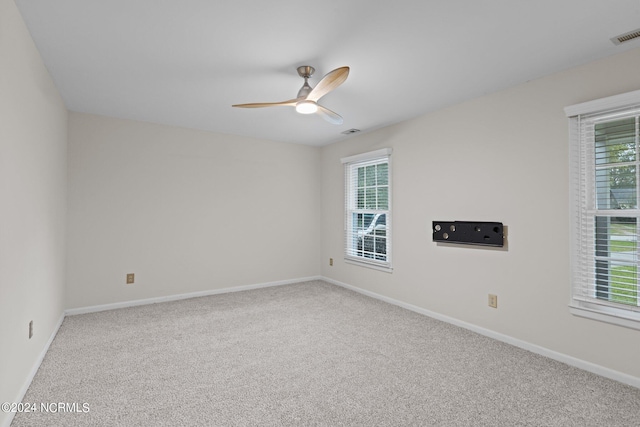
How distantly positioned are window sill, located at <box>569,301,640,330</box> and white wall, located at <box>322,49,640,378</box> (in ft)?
0.17

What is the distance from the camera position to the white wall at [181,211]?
145 inches

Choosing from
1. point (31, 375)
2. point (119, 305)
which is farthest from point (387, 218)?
point (31, 375)

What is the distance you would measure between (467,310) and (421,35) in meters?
2.53

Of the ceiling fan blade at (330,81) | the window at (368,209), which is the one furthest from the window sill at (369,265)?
the ceiling fan blade at (330,81)

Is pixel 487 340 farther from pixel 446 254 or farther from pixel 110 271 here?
pixel 110 271

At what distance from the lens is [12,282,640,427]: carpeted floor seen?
1.81 meters

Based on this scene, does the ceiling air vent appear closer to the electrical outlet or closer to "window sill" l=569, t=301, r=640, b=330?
"window sill" l=569, t=301, r=640, b=330

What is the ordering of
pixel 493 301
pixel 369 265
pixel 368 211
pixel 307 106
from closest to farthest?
pixel 307 106
pixel 493 301
pixel 369 265
pixel 368 211

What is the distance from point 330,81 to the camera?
218cm

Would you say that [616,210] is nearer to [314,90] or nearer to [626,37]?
[626,37]

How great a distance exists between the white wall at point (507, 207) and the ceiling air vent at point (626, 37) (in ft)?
0.70

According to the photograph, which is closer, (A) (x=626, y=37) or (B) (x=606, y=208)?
(A) (x=626, y=37)

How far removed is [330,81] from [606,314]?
2531 millimetres

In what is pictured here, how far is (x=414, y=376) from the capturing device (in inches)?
88.7
